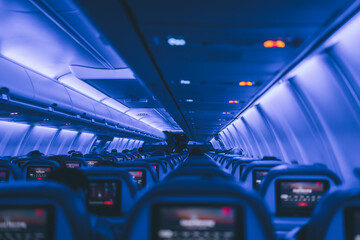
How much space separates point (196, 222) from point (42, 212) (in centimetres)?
83

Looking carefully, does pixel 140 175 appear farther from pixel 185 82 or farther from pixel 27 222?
pixel 27 222

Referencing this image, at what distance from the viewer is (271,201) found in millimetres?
3906

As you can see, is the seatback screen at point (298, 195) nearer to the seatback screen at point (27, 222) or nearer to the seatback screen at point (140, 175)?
the seatback screen at point (140, 175)

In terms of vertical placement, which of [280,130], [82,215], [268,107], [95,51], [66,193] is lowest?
[82,215]

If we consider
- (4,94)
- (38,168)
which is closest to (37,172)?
(38,168)

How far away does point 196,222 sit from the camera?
1.63 m

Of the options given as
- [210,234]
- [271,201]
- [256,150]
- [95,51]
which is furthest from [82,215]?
[256,150]

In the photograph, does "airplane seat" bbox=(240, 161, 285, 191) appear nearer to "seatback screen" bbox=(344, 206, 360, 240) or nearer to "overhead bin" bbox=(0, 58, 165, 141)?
"seatback screen" bbox=(344, 206, 360, 240)

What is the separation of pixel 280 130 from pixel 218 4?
10013mm

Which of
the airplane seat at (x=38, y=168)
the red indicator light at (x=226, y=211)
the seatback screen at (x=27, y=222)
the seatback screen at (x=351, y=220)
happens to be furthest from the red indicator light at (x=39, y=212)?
the airplane seat at (x=38, y=168)

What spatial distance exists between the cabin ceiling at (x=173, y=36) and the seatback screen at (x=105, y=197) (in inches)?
79.5

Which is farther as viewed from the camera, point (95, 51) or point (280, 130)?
point (280, 130)

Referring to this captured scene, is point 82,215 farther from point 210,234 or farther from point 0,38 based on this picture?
point 0,38

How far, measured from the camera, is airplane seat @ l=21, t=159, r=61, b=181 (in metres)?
6.42
